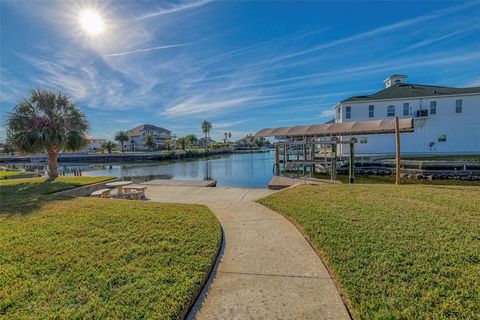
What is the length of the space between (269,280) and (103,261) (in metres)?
2.48

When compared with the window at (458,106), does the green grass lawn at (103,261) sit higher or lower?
lower

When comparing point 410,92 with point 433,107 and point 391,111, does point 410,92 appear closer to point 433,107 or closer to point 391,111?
point 433,107

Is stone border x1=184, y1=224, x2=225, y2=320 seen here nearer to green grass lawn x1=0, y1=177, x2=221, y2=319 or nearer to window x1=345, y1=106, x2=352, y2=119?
green grass lawn x1=0, y1=177, x2=221, y2=319

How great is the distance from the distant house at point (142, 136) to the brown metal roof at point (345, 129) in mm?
76012

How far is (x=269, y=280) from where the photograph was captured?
10.9 ft

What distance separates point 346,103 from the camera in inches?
1110

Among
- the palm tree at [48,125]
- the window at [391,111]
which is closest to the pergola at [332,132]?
the window at [391,111]

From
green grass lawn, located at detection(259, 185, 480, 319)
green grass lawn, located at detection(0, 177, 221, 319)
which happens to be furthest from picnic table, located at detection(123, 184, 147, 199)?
green grass lawn, located at detection(259, 185, 480, 319)

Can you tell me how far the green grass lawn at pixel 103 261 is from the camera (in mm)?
2674

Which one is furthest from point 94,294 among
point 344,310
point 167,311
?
point 344,310

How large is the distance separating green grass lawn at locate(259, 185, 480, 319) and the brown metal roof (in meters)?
11.1

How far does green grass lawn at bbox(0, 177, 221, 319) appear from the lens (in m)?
2.67

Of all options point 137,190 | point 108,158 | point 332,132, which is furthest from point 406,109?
point 108,158

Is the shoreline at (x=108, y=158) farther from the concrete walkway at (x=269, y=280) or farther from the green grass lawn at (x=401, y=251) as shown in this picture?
the concrete walkway at (x=269, y=280)
